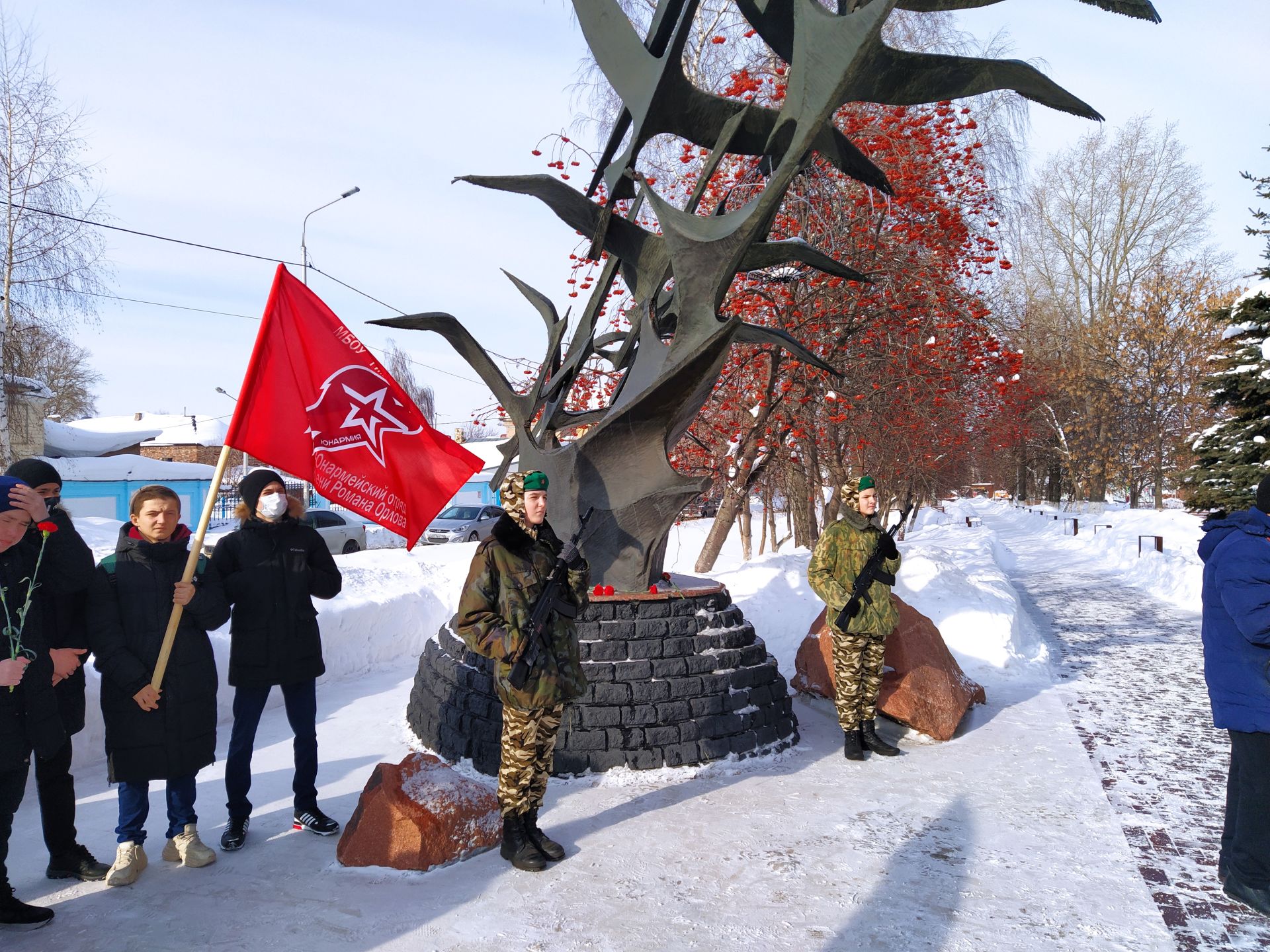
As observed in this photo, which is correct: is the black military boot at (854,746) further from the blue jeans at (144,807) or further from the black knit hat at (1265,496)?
the blue jeans at (144,807)

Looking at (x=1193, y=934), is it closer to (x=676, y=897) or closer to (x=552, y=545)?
(x=676, y=897)

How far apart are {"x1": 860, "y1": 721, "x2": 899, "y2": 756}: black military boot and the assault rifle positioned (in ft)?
2.48

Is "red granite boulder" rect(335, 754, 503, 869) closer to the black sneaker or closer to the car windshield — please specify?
the black sneaker

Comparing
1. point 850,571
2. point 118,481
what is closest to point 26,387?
point 118,481

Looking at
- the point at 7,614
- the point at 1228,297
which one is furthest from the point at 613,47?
the point at 1228,297

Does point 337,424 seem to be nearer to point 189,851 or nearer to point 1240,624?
point 189,851

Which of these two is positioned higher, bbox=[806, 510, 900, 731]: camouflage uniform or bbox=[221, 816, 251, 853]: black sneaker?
bbox=[806, 510, 900, 731]: camouflage uniform

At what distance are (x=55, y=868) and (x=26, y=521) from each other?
164 centimetres

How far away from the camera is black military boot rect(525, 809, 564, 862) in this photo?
13.7 feet

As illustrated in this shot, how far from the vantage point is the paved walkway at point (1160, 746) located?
12.5 feet

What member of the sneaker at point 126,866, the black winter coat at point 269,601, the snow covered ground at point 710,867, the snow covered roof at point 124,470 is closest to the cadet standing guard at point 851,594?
the snow covered ground at point 710,867

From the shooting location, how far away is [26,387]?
18.5m

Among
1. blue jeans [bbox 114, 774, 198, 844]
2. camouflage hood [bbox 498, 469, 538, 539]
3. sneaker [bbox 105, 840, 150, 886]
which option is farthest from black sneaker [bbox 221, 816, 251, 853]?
camouflage hood [bbox 498, 469, 538, 539]

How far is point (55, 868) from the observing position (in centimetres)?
389
